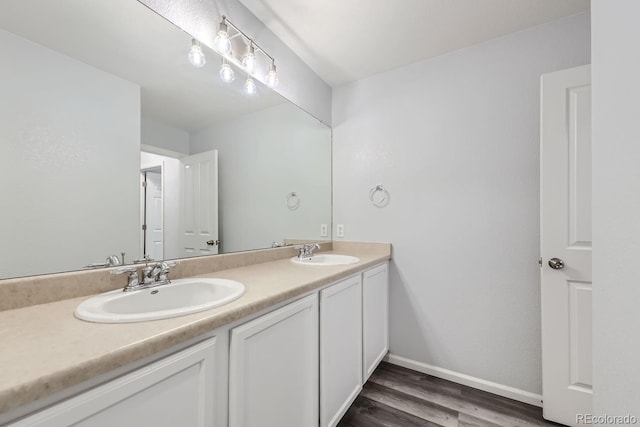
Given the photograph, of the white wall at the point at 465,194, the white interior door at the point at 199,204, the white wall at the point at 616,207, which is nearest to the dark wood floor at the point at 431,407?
the white wall at the point at 465,194

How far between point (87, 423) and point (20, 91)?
101cm

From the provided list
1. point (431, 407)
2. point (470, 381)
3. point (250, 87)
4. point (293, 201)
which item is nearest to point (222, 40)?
point (250, 87)

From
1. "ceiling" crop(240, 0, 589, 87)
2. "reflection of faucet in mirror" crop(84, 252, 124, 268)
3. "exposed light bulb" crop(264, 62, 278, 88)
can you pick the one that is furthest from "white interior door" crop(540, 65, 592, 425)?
"reflection of faucet in mirror" crop(84, 252, 124, 268)

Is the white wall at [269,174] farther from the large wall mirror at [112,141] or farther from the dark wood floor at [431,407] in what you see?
the dark wood floor at [431,407]

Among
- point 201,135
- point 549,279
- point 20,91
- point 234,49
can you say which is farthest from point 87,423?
point 549,279

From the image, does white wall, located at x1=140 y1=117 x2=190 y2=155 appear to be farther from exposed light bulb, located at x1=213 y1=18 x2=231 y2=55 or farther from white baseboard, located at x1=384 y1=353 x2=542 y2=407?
white baseboard, located at x1=384 y1=353 x2=542 y2=407

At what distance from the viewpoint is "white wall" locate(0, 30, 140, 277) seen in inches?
32.5

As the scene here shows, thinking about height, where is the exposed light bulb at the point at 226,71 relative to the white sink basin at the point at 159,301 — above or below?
above

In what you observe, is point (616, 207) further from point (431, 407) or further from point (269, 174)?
point (269, 174)

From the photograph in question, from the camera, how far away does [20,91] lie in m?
0.83

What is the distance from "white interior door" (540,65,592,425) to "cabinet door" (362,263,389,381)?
93cm

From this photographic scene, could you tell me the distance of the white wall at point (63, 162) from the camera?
2.71 feet

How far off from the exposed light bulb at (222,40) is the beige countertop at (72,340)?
123 cm

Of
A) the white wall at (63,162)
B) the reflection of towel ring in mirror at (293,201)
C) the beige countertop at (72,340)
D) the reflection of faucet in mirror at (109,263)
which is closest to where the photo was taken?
the beige countertop at (72,340)
